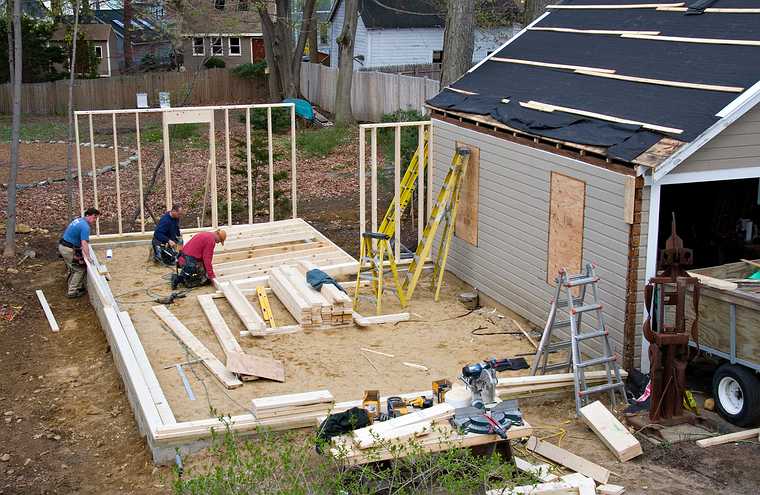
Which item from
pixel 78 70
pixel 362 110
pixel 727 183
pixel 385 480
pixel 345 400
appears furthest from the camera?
pixel 78 70

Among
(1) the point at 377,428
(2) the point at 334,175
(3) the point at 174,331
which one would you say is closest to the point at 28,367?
(3) the point at 174,331

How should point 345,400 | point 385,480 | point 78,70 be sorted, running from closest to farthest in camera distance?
point 385,480 < point 345,400 < point 78,70

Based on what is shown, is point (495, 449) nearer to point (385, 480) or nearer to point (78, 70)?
point (385, 480)

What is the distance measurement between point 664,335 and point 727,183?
5.10 m

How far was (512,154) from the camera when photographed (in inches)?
533

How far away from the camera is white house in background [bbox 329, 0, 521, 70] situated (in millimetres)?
45500

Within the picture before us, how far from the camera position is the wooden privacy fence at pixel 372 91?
32.2 m

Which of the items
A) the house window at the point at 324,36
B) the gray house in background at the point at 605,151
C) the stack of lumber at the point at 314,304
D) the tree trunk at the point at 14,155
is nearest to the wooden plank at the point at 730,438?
the gray house in background at the point at 605,151

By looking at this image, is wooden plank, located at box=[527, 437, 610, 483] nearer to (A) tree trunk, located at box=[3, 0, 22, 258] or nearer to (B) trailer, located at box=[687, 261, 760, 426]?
(B) trailer, located at box=[687, 261, 760, 426]

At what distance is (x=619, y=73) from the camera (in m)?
12.8

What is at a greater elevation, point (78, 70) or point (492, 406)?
point (78, 70)

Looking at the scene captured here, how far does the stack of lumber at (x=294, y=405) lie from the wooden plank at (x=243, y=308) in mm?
2928

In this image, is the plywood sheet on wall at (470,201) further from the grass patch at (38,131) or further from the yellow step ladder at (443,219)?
the grass patch at (38,131)

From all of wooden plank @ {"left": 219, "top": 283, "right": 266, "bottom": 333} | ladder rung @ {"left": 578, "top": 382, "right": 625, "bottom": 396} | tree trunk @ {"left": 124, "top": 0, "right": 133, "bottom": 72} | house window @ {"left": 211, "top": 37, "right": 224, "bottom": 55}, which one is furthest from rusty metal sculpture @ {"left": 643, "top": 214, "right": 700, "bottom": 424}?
house window @ {"left": 211, "top": 37, "right": 224, "bottom": 55}
